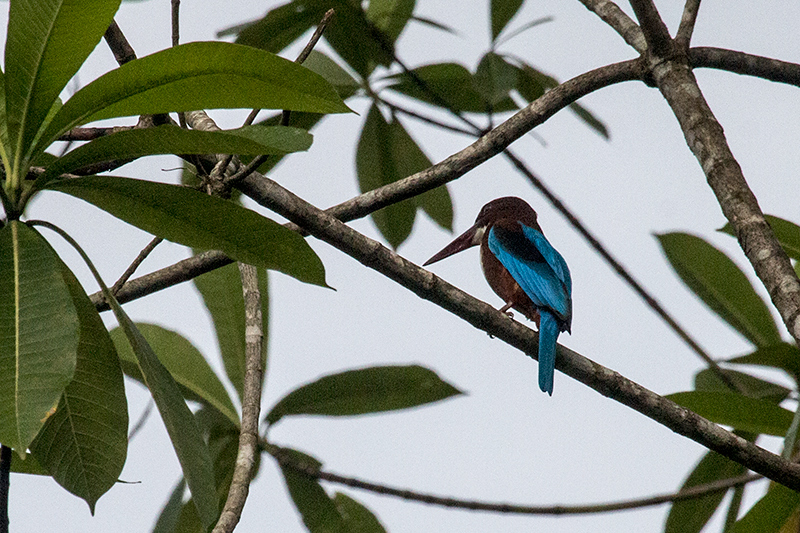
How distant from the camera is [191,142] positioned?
189cm

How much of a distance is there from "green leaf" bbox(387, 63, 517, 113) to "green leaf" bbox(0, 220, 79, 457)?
9.05ft

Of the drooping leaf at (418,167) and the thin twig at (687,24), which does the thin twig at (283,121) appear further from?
the drooping leaf at (418,167)

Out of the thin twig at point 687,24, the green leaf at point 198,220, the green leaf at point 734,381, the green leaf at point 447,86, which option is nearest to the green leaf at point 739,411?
the green leaf at point 734,381

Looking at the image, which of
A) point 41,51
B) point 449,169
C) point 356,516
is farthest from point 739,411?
point 41,51

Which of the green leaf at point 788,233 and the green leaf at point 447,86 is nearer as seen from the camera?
the green leaf at point 788,233

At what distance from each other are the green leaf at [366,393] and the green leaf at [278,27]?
1515 mm

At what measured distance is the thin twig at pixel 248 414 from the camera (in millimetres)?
2160

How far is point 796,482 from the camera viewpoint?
8.18ft

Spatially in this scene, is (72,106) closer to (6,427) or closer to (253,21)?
(6,427)

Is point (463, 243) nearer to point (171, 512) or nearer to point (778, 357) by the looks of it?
point (778, 357)

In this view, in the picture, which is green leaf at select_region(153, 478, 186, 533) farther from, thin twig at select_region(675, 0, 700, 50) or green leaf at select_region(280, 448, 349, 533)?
thin twig at select_region(675, 0, 700, 50)

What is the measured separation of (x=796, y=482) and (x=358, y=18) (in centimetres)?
272

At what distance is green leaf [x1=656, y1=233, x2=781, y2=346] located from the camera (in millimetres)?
4098

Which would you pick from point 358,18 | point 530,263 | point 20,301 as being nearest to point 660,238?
A: point 530,263
